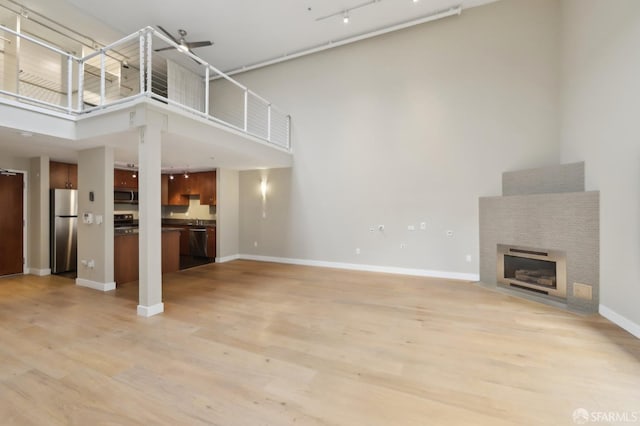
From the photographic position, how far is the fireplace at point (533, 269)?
392cm

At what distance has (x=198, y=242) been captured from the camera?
24.4 ft

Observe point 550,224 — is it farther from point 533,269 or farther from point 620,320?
point 620,320

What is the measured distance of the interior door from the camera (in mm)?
5359

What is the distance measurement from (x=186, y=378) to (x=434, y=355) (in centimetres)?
213

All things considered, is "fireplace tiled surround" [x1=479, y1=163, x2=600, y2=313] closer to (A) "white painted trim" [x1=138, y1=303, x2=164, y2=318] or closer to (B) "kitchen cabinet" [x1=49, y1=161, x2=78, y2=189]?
(A) "white painted trim" [x1=138, y1=303, x2=164, y2=318]

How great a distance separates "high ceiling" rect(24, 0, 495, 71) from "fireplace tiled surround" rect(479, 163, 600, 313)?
3471 millimetres

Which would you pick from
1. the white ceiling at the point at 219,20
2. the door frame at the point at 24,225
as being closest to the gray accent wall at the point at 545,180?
the white ceiling at the point at 219,20

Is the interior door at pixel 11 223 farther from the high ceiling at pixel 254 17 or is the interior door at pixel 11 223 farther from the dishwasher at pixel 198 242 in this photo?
the high ceiling at pixel 254 17

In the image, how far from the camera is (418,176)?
5.57 metres

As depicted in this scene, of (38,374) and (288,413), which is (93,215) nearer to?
(38,374)

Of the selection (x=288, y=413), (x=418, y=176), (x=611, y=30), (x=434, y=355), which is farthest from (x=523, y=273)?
(x=288, y=413)

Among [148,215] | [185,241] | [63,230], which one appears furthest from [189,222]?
[148,215]

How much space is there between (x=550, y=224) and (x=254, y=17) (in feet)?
20.8

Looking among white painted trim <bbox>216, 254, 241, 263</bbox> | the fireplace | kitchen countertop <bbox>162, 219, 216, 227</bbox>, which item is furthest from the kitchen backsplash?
the fireplace
